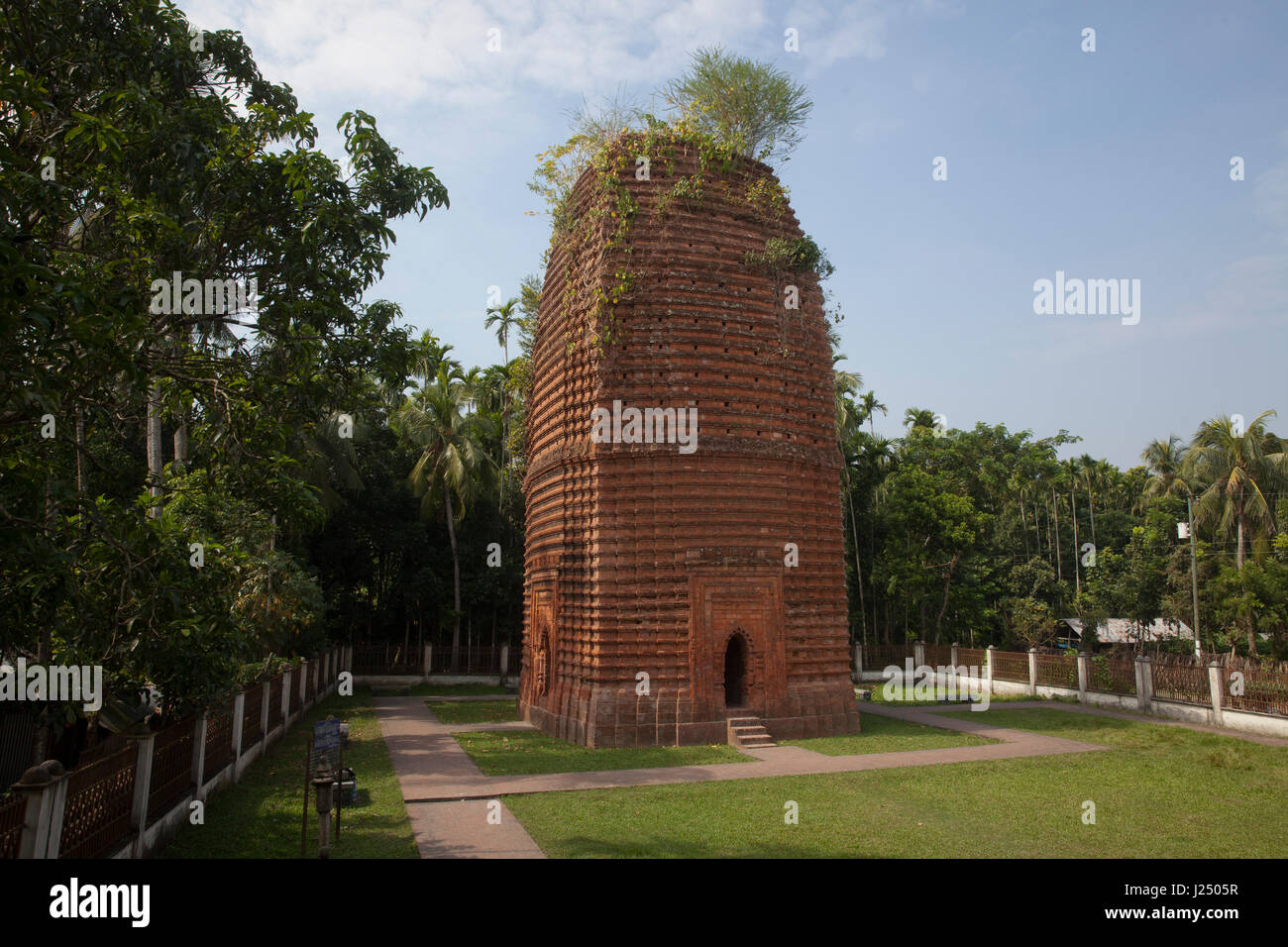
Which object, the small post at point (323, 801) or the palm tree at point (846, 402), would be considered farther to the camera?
the palm tree at point (846, 402)

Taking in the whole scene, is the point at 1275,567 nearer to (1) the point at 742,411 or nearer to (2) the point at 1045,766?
(2) the point at 1045,766

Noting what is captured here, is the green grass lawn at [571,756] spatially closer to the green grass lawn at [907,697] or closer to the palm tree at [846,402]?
the green grass lawn at [907,697]

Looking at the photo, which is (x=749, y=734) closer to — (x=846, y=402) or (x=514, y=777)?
(x=514, y=777)

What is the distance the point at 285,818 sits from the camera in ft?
30.5

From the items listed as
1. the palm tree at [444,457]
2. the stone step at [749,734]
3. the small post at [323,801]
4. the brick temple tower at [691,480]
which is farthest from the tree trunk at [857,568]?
the small post at [323,801]

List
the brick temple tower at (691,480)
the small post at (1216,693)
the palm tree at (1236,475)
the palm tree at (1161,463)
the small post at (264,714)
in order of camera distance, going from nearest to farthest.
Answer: the small post at (264,714)
the brick temple tower at (691,480)
the small post at (1216,693)
the palm tree at (1236,475)
the palm tree at (1161,463)

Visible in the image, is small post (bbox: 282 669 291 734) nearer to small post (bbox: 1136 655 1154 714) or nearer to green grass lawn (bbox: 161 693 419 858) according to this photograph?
green grass lawn (bbox: 161 693 419 858)

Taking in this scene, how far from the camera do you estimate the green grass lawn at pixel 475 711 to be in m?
18.9

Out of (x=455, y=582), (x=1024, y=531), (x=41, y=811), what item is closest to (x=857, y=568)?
(x=455, y=582)

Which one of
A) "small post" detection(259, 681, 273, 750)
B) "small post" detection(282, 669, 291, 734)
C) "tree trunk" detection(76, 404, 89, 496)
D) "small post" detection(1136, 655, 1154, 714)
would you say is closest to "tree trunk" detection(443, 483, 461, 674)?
"small post" detection(282, 669, 291, 734)

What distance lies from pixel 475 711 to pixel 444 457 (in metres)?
10.9

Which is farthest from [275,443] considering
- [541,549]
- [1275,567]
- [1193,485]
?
[1193,485]

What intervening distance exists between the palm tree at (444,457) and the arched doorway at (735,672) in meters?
14.5

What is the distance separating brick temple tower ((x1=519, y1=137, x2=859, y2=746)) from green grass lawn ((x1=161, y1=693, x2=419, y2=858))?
4.25 m
